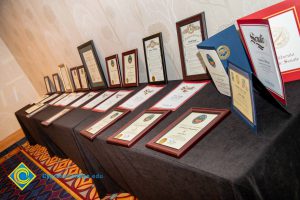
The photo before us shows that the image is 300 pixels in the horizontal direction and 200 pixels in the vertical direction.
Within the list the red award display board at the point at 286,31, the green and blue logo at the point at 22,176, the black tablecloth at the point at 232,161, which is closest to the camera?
the black tablecloth at the point at 232,161

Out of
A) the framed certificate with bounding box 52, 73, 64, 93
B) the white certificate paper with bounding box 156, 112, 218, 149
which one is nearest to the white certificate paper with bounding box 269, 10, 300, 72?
the white certificate paper with bounding box 156, 112, 218, 149

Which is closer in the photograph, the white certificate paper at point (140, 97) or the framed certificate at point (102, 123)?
the framed certificate at point (102, 123)

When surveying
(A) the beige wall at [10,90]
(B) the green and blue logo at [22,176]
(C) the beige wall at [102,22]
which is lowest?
(B) the green and blue logo at [22,176]

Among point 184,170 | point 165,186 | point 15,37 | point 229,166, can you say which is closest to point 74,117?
point 165,186

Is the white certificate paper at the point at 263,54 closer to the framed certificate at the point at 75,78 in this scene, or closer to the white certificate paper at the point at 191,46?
the white certificate paper at the point at 191,46

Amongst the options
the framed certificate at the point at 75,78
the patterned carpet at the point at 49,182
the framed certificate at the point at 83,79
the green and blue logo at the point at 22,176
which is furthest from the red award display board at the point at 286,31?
the green and blue logo at the point at 22,176

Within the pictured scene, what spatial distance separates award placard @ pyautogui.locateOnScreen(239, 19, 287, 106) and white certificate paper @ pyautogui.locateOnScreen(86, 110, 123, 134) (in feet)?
2.89

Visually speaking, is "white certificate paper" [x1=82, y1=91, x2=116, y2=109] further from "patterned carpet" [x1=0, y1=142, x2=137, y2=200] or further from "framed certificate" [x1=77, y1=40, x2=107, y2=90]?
"patterned carpet" [x1=0, y1=142, x2=137, y2=200]

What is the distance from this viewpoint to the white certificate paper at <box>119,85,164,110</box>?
1.62m

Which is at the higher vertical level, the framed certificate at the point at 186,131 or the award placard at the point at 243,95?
the award placard at the point at 243,95

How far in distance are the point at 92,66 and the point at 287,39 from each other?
76.1 inches

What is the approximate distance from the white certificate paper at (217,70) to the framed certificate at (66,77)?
236 centimetres

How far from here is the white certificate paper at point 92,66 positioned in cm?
246

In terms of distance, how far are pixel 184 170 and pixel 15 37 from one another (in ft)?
14.4
